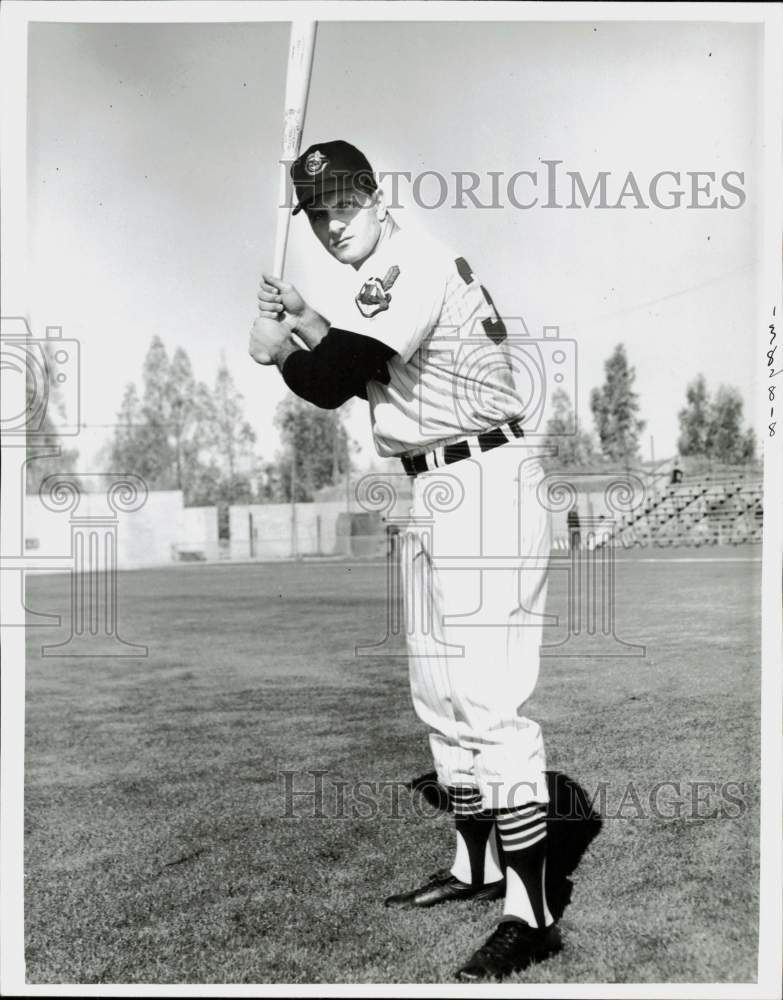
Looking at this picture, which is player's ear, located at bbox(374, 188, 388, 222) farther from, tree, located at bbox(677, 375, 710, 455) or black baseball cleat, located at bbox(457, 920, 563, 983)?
black baseball cleat, located at bbox(457, 920, 563, 983)

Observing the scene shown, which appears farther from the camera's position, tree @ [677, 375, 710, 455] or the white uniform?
tree @ [677, 375, 710, 455]

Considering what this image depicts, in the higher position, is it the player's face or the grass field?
the player's face

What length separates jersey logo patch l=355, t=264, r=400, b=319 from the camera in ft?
6.41

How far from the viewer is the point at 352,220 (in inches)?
81.5

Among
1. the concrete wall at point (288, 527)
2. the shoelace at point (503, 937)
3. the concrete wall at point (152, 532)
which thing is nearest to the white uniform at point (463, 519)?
the shoelace at point (503, 937)

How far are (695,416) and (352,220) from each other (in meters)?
1.48

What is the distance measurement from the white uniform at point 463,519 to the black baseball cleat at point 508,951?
28 centimetres

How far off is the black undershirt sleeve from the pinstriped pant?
26 cm

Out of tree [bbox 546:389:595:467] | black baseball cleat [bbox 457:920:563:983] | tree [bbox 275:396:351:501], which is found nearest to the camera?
black baseball cleat [bbox 457:920:563:983]

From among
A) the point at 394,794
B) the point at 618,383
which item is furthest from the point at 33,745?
A: the point at 618,383

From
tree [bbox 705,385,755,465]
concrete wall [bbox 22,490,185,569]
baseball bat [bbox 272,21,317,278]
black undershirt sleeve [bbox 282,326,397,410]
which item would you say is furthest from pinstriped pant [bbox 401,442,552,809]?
concrete wall [bbox 22,490,185,569]

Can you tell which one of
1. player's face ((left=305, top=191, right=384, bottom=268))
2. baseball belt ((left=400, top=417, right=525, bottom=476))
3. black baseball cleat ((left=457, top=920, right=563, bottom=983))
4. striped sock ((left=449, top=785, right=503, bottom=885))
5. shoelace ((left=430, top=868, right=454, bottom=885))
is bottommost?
black baseball cleat ((left=457, top=920, right=563, bottom=983))

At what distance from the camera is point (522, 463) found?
79.4 inches

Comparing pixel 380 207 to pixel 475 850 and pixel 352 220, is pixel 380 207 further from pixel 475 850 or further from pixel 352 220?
pixel 475 850
